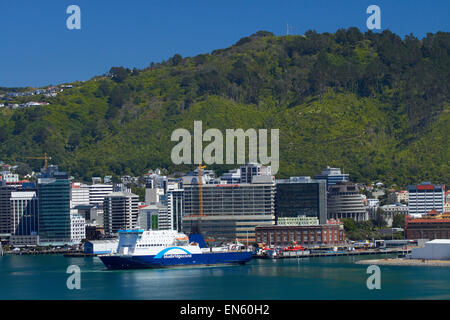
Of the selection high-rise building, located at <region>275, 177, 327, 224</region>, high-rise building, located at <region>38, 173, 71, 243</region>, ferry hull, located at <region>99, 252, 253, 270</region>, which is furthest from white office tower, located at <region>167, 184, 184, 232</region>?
ferry hull, located at <region>99, 252, 253, 270</region>

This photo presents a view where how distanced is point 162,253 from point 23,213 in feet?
141

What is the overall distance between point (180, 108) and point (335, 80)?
69.7ft

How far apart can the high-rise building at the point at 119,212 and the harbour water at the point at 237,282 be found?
30.3 m

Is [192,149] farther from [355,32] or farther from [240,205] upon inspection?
[355,32]

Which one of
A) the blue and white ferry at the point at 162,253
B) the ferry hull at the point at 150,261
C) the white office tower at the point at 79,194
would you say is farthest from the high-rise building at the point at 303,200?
the white office tower at the point at 79,194

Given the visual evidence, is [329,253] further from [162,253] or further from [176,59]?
[176,59]

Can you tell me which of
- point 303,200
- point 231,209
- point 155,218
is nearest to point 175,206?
point 155,218

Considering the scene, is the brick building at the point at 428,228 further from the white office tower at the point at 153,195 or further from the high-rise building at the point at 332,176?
the white office tower at the point at 153,195

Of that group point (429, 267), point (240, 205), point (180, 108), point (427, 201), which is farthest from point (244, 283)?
point (180, 108)

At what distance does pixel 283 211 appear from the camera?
301 feet

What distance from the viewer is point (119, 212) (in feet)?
330

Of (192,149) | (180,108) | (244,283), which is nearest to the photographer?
(244,283)

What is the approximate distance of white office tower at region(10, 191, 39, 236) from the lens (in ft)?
340
